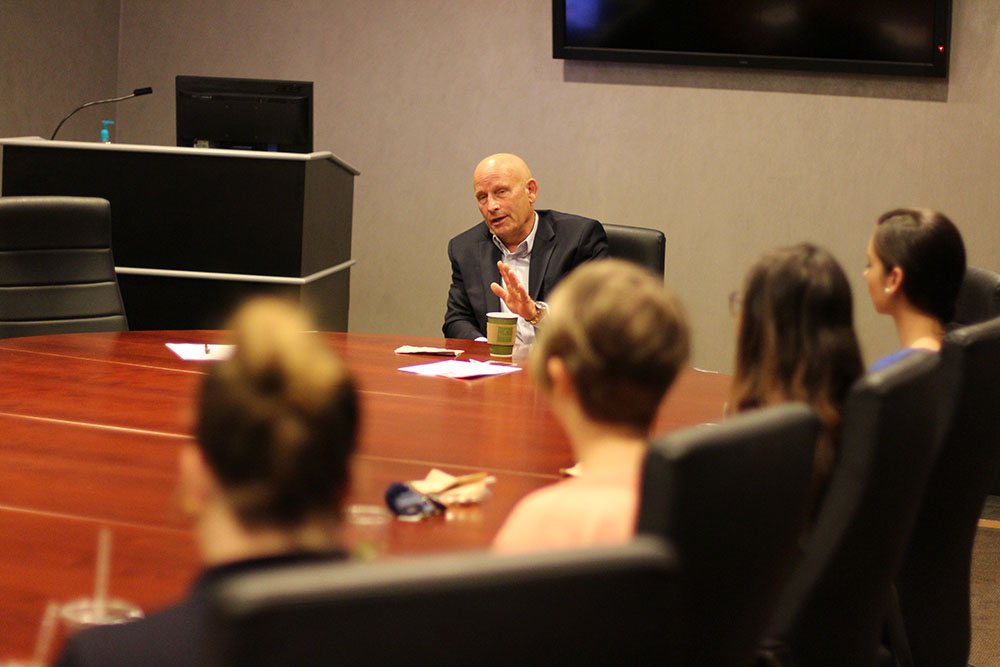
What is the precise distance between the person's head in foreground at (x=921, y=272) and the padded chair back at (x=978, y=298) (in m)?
0.33

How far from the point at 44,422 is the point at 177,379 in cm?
49

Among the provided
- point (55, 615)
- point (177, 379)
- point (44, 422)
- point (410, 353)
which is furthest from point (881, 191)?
point (55, 615)

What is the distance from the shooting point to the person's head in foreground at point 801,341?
1566mm

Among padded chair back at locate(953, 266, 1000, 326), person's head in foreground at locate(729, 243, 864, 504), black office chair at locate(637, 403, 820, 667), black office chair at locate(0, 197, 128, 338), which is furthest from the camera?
black office chair at locate(0, 197, 128, 338)

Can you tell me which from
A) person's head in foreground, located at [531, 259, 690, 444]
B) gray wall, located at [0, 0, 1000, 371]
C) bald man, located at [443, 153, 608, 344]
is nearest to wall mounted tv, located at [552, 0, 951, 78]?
gray wall, located at [0, 0, 1000, 371]

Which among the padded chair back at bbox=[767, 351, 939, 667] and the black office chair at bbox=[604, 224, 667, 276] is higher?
the black office chair at bbox=[604, 224, 667, 276]

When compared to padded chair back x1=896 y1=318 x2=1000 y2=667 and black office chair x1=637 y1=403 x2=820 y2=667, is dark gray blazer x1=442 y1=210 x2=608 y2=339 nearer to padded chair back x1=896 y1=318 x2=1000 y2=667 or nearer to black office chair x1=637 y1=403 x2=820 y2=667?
padded chair back x1=896 y1=318 x2=1000 y2=667

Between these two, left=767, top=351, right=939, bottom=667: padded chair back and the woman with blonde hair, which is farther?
left=767, top=351, right=939, bottom=667: padded chair back

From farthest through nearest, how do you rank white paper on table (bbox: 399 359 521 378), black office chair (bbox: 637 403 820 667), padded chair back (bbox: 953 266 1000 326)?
white paper on table (bbox: 399 359 521 378), padded chair back (bbox: 953 266 1000 326), black office chair (bbox: 637 403 820 667)

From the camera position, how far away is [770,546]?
1.10 meters

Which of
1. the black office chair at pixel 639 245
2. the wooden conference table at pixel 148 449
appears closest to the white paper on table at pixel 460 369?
the wooden conference table at pixel 148 449

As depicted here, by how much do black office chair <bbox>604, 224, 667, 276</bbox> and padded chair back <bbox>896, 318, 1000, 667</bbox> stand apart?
74.4 inches

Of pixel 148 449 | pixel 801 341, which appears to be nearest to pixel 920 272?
pixel 801 341

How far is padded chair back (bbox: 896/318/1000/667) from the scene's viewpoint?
173cm
